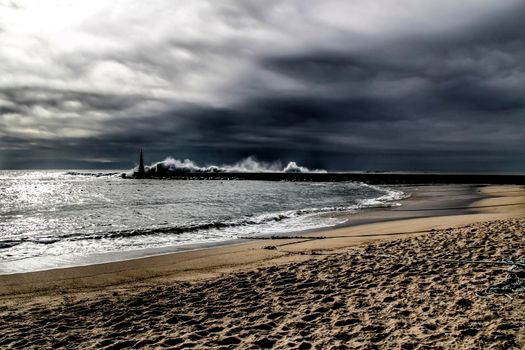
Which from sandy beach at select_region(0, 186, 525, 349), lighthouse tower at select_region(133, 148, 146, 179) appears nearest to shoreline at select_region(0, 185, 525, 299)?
sandy beach at select_region(0, 186, 525, 349)

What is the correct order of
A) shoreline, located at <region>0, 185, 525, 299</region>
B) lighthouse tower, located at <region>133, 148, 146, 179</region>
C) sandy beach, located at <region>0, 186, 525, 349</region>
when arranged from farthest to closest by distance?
lighthouse tower, located at <region>133, 148, 146, 179</region> < shoreline, located at <region>0, 185, 525, 299</region> < sandy beach, located at <region>0, 186, 525, 349</region>

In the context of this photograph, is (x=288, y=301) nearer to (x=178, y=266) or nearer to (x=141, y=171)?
(x=178, y=266)

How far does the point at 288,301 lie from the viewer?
21.4 feet

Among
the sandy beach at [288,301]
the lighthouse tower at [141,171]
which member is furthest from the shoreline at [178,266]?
the lighthouse tower at [141,171]

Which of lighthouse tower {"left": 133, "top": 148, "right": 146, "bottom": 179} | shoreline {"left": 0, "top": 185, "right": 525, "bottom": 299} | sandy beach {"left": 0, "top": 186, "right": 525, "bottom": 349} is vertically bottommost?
shoreline {"left": 0, "top": 185, "right": 525, "bottom": 299}

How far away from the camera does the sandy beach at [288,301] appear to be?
5000 mm

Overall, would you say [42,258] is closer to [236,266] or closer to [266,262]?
[236,266]

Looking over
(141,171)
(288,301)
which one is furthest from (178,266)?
(141,171)

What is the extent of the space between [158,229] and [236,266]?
27.9ft

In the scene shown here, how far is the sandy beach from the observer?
5.00 meters

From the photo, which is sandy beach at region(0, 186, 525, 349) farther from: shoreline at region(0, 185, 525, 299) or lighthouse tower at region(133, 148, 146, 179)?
lighthouse tower at region(133, 148, 146, 179)

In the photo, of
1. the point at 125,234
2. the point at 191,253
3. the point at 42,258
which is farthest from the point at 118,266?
the point at 125,234

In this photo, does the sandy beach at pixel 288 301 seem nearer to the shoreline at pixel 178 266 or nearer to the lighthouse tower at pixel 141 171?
the shoreline at pixel 178 266

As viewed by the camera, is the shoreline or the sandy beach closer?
the sandy beach
